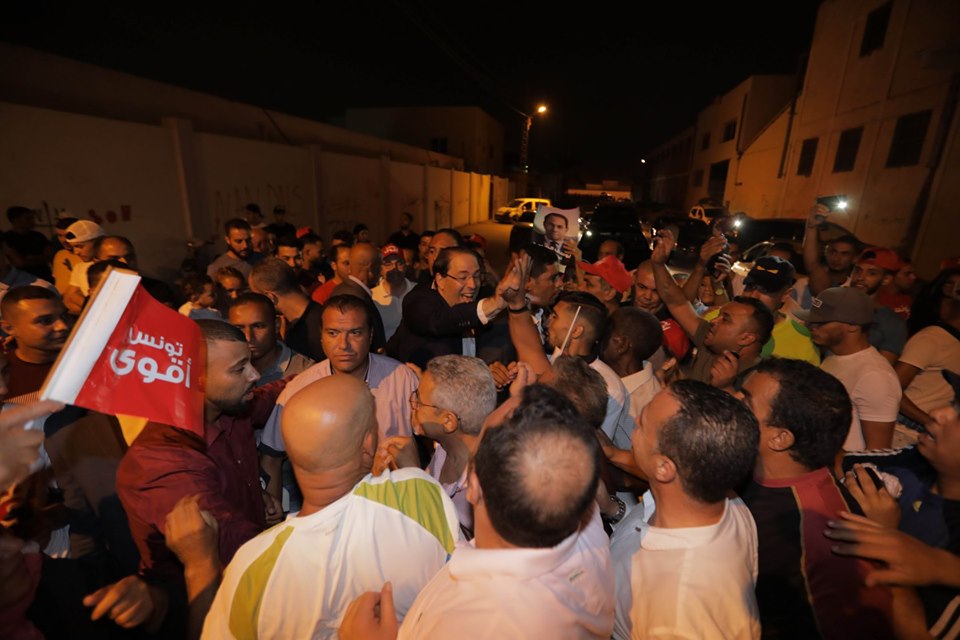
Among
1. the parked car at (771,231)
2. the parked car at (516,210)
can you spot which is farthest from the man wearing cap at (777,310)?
the parked car at (516,210)

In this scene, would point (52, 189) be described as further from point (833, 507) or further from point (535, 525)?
point (833, 507)

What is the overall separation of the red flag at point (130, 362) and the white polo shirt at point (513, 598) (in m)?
1.09

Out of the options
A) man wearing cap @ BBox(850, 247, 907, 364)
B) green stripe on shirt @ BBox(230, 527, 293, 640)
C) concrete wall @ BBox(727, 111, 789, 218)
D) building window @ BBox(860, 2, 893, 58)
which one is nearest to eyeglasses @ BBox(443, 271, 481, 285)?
green stripe on shirt @ BBox(230, 527, 293, 640)

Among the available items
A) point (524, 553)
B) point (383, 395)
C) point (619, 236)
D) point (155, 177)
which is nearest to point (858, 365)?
point (524, 553)

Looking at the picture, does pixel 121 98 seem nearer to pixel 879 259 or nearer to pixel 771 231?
pixel 879 259

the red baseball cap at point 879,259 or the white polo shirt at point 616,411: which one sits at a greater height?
the red baseball cap at point 879,259

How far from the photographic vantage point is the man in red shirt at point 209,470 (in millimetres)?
1899

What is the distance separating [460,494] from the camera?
235cm

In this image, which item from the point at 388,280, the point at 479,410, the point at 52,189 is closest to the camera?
the point at 479,410

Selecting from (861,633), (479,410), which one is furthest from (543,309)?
(861,633)

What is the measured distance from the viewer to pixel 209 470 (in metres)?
2.05

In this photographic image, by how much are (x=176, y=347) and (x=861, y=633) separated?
9.14ft

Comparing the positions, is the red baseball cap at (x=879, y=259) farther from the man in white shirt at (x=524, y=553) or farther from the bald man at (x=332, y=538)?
the bald man at (x=332, y=538)

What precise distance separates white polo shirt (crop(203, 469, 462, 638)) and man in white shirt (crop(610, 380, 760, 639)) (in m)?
0.78
